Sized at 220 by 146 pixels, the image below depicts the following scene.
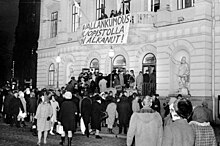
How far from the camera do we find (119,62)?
2755 centimetres

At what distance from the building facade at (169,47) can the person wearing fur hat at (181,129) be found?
53.4ft

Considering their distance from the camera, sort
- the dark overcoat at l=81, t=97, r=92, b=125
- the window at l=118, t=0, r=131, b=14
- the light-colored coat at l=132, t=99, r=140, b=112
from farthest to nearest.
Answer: the window at l=118, t=0, r=131, b=14 → the light-colored coat at l=132, t=99, r=140, b=112 → the dark overcoat at l=81, t=97, r=92, b=125

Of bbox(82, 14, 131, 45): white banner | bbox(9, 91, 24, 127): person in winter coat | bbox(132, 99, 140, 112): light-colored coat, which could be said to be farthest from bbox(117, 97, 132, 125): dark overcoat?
bbox(82, 14, 131, 45): white banner

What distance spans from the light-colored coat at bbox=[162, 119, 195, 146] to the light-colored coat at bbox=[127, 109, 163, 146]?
1.55 m

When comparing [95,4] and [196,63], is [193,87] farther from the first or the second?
[95,4]

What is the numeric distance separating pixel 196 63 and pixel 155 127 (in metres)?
15.3

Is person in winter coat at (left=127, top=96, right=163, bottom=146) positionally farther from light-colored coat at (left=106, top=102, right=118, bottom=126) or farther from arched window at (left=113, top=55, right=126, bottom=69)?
arched window at (left=113, top=55, right=126, bottom=69)

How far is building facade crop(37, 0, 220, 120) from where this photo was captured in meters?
21.0

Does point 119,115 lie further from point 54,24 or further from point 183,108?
point 54,24

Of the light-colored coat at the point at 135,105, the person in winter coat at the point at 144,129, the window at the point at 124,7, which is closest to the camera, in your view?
the person in winter coat at the point at 144,129

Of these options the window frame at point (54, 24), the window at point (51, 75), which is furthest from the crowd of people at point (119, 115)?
the window frame at point (54, 24)

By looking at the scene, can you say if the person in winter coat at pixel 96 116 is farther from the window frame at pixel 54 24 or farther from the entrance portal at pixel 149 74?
the window frame at pixel 54 24

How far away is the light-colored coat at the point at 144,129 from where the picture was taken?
652 centimetres

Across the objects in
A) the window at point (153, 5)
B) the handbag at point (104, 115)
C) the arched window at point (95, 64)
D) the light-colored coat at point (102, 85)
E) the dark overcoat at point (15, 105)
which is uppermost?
the window at point (153, 5)
